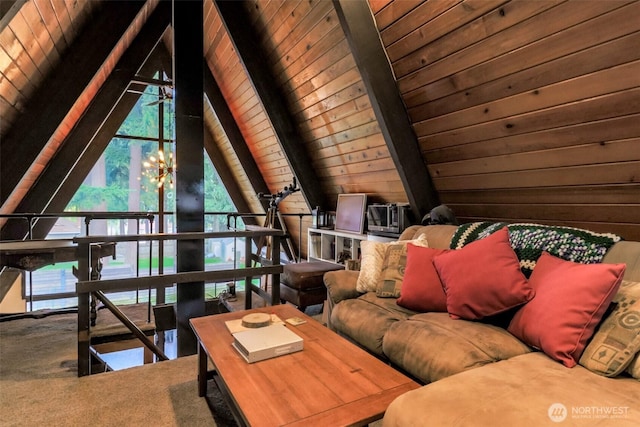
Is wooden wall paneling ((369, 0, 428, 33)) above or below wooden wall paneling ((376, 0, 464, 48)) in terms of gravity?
above

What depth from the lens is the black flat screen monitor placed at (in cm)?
365

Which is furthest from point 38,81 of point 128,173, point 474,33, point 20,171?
point 474,33

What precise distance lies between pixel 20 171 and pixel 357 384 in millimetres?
3677

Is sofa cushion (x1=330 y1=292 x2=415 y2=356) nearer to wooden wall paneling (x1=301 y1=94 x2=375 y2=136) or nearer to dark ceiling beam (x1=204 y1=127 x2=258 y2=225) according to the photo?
wooden wall paneling (x1=301 y1=94 x2=375 y2=136)

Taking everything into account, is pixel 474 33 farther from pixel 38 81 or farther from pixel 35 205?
pixel 35 205

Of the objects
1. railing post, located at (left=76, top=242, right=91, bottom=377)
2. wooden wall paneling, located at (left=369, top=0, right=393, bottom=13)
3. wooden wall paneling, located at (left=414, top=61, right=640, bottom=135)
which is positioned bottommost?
railing post, located at (left=76, top=242, right=91, bottom=377)

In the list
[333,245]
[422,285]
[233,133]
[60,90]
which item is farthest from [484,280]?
[233,133]

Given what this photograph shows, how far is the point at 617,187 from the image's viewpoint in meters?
1.91

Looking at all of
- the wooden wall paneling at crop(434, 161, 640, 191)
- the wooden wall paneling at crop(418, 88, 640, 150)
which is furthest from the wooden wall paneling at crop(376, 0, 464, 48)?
the wooden wall paneling at crop(434, 161, 640, 191)

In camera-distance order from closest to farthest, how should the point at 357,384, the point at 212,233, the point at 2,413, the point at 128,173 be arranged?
1. the point at 357,384
2. the point at 2,413
3. the point at 212,233
4. the point at 128,173

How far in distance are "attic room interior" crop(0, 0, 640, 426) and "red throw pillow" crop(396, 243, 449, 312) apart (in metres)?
0.01

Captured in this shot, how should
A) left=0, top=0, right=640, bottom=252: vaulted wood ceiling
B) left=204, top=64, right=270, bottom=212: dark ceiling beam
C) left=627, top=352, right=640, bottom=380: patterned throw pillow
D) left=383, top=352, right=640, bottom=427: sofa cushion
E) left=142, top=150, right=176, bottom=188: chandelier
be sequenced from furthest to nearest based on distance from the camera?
1. left=204, top=64, right=270, bottom=212: dark ceiling beam
2. left=142, top=150, right=176, bottom=188: chandelier
3. left=0, top=0, right=640, bottom=252: vaulted wood ceiling
4. left=627, top=352, right=640, bottom=380: patterned throw pillow
5. left=383, top=352, right=640, bottom=427: sofa cushion

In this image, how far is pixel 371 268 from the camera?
2.32 metres

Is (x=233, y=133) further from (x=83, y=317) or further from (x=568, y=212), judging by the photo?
(x=568, y=212)
